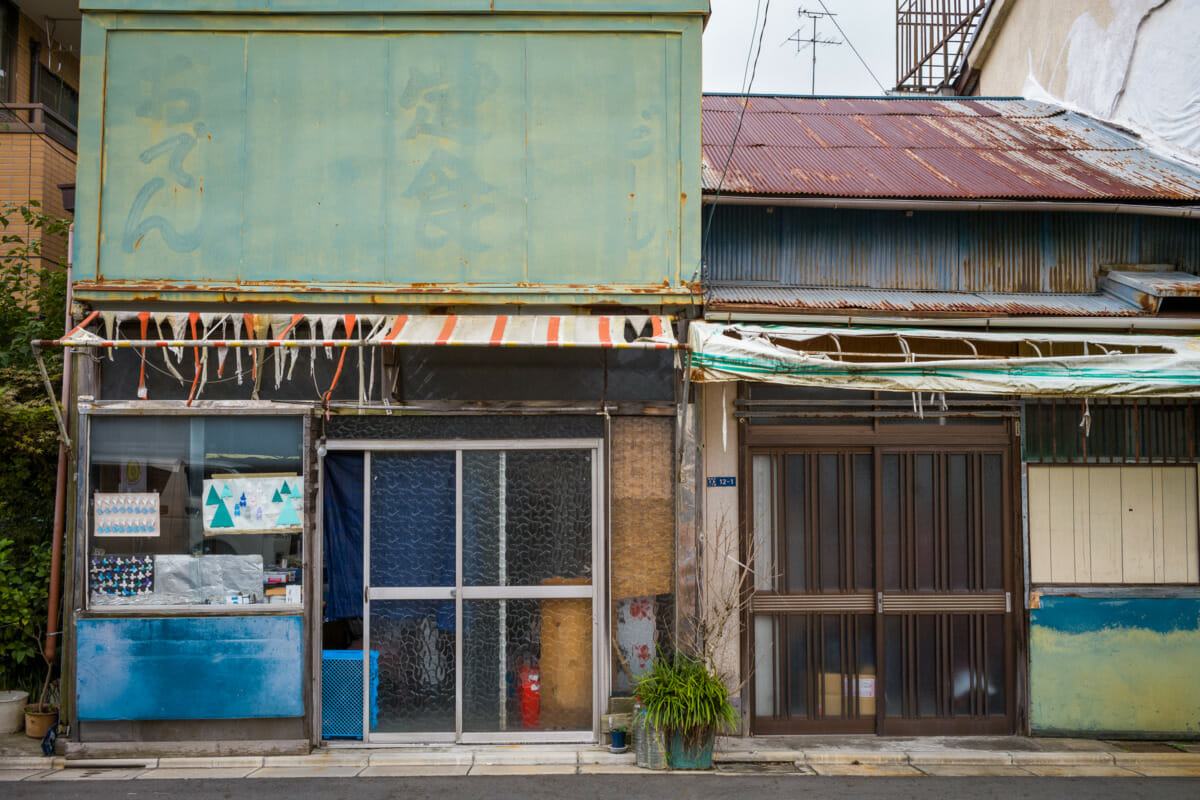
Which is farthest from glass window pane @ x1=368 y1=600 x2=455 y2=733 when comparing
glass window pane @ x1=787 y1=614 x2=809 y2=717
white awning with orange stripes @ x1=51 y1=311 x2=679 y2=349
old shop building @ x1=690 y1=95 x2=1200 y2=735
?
glass window pane @ x1=787 y1=614 x2=809 y2=717

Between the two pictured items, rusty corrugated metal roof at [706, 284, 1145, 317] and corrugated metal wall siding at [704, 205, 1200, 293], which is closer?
rusty corrugated metal roof at [706, 284, 1145, 317]

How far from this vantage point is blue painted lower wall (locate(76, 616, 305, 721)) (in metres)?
7.49

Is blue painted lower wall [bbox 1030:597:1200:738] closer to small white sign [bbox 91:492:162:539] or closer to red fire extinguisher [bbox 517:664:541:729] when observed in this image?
red fire extinguisher [bbox 517:664:541:729]

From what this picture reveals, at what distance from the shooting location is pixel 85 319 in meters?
7.72

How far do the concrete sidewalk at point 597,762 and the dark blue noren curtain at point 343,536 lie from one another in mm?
1269

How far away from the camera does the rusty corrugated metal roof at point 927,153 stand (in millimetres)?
8477

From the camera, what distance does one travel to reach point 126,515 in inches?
303

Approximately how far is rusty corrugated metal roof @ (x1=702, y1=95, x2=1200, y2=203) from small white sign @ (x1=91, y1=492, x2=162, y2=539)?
591 cm

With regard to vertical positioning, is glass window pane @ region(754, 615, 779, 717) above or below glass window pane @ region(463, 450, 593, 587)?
below

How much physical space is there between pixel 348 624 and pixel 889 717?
516 centimetres

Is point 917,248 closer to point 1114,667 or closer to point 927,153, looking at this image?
point 927,153

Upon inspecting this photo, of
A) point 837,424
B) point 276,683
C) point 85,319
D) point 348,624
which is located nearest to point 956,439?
point 837,424

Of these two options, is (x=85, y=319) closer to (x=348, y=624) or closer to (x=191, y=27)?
(x=191, y=27)

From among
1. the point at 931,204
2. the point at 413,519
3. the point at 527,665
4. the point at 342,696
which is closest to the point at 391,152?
the point at 413,519
